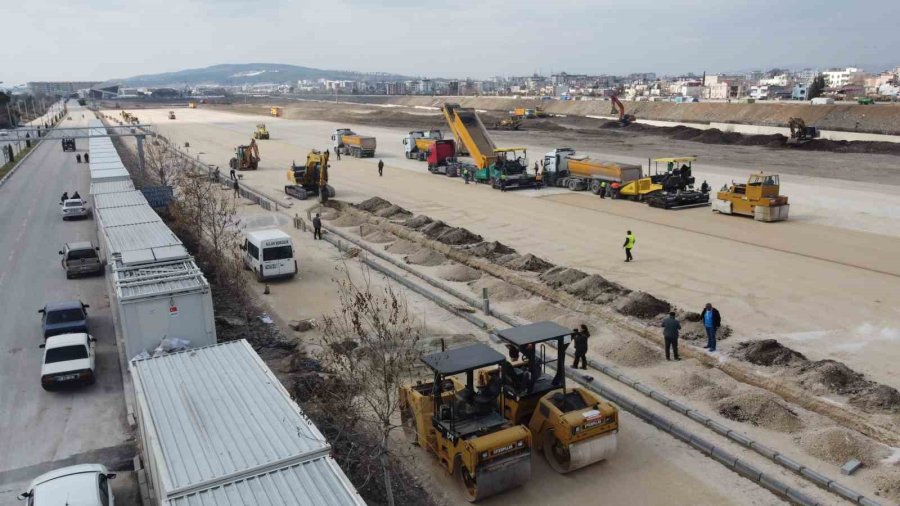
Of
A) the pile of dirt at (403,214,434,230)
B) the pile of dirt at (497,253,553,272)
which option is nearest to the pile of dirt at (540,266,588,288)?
the pile of dirt at (497,253,553,272)

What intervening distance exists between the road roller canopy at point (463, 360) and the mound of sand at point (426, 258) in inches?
567

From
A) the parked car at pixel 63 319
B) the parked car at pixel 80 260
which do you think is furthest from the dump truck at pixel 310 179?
the parked car at pixel 63 319

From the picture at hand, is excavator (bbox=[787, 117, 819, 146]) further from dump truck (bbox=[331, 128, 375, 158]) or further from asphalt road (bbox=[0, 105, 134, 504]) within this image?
asphalt road (bbox=[0, 105, 134, 504])

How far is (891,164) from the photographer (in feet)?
172

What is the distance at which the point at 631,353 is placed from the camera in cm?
1662

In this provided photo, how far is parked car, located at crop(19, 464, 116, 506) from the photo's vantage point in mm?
9898

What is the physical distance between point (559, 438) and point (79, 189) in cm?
4922

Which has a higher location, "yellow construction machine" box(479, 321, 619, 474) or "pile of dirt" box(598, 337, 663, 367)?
"yellow construction machine" box(479, 321, 619, 474)

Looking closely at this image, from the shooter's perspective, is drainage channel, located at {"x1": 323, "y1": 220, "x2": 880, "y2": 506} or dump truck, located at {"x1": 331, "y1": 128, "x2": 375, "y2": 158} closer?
drainage channel, located at {"x1": 323, "y1": 220, "x2": 880, "y2": 506}

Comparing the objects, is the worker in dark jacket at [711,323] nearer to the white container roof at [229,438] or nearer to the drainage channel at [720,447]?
the drainage channel at [720,447]

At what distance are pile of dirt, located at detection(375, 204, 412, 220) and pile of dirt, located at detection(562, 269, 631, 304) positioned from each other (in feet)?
49.0

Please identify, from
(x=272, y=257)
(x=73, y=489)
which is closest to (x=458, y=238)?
(x=272, y=257)

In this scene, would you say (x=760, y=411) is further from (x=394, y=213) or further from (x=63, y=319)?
(x=394, y=213)

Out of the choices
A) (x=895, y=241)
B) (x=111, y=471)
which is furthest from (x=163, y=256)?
(x=895, y=241)
